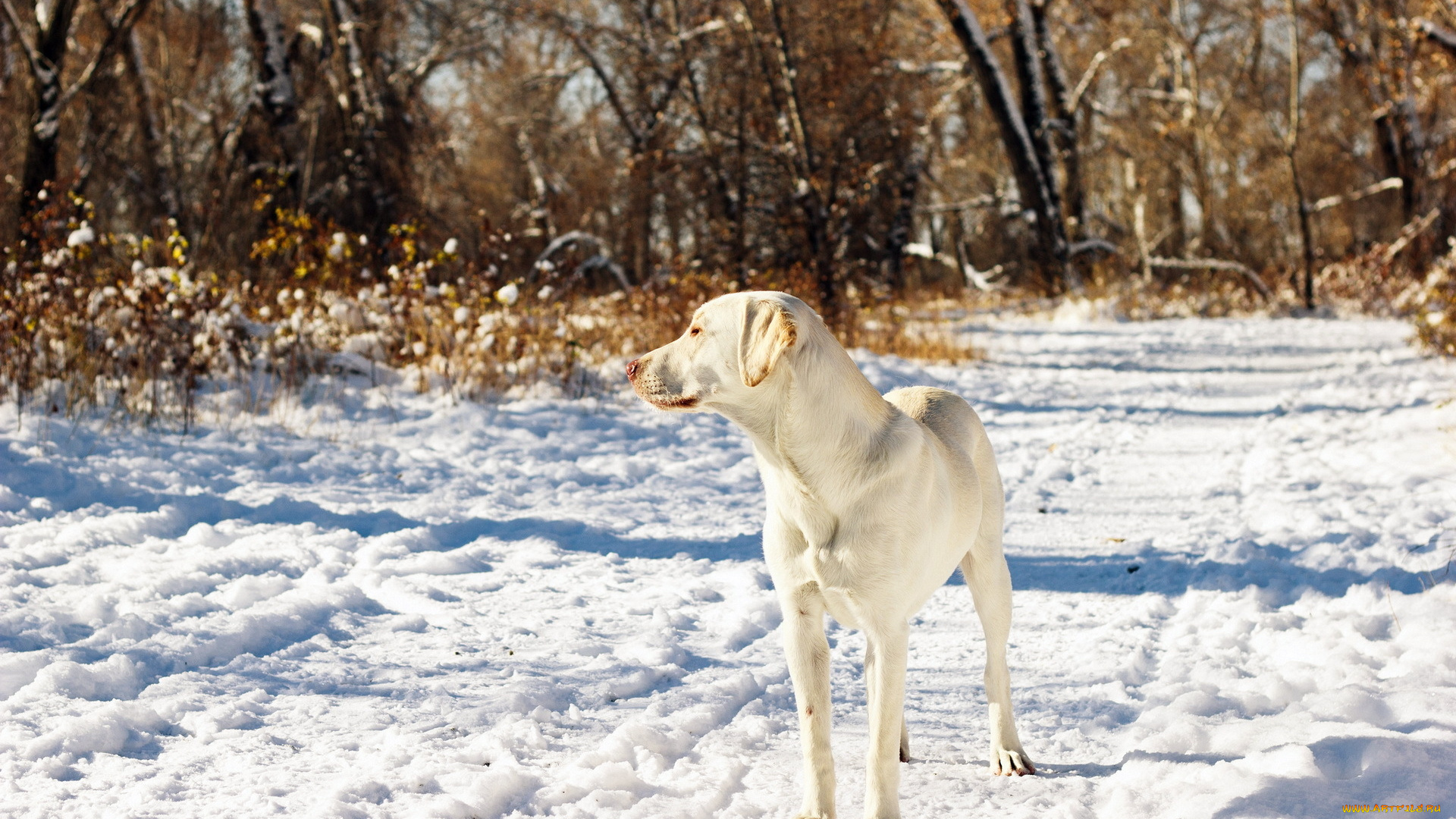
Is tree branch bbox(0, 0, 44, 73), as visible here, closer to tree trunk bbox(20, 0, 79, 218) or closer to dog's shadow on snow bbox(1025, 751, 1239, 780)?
tree trunk bbox(20, 0, 79, 218)

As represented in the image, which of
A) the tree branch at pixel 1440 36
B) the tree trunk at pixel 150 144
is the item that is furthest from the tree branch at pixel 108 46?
the tree branch at pixel 1440 36

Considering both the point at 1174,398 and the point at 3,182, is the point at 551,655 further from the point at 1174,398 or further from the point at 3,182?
the point at 3,182

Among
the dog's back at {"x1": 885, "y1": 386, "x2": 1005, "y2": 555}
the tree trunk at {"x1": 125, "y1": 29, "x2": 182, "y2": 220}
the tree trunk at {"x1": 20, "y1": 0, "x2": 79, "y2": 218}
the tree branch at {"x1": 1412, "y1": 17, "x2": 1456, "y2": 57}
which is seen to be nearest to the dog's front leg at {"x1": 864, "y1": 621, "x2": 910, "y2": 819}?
the dog's back at {"x1": 885, "y1": 386, "x2": 1005, "y2": 555}

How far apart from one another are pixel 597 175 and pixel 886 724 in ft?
A: 79.0

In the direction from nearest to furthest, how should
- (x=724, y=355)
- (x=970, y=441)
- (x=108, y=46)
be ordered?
(x=724, y=355) < (x=970, y=441) < (x=108, y=46)

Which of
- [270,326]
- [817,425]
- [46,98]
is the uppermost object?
[46,98]

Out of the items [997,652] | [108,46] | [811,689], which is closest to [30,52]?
[108,46]

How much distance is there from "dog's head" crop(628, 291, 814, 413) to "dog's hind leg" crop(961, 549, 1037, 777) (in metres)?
1.11

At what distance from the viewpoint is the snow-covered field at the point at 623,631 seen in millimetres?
2746

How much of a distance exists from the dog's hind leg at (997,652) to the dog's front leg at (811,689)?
2.16 feet

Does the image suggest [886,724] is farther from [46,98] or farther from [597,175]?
[597,175]

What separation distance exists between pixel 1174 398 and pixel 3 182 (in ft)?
44.9

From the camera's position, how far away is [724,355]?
2.55 metres

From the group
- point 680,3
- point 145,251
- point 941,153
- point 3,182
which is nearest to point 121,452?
point 145,251
